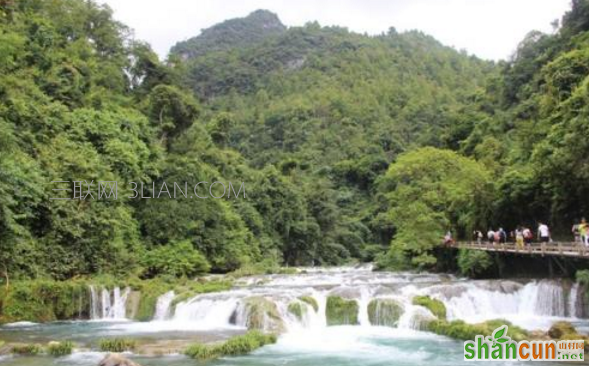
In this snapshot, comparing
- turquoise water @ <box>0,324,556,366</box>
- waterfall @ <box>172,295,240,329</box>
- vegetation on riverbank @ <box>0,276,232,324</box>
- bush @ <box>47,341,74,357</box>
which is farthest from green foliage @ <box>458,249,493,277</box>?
bush @ <box>47,341,74,357</box>

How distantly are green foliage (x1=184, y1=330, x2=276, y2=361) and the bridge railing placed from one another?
12.6m

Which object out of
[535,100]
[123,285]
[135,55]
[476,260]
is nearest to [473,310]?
[476,260]

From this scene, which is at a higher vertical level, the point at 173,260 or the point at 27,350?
the point at 173,260

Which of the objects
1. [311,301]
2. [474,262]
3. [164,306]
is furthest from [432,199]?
[164,306]

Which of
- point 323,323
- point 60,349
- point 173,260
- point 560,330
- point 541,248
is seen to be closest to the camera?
point 560,330

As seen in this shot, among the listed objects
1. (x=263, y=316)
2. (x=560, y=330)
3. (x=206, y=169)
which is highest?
(x=206, y=169)

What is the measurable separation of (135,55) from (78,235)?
92.0 feet

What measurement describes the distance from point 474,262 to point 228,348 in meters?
18.6

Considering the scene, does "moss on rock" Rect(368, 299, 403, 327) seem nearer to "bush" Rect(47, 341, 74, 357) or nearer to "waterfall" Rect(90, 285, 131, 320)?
"bush" Rect(47, 341, 74, 357)

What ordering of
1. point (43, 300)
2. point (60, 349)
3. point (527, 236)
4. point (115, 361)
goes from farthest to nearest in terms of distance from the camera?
point (527, 236) < point (43, 300) < point (60, 349) < point (115, 361)

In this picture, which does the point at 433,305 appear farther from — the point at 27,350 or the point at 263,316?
the point at 27,350

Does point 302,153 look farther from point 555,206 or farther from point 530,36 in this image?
point 555,206

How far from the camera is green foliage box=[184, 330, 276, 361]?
17.4 metres

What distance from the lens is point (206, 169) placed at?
4475cm
